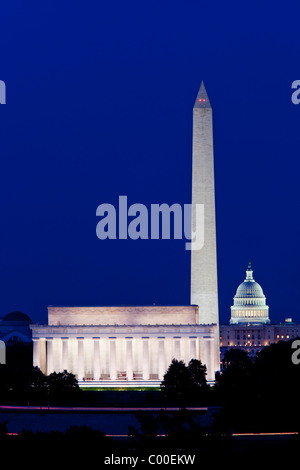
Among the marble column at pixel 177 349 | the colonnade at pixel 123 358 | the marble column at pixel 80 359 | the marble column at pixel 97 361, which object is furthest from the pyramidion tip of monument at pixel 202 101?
the marble column at pixel 80 359

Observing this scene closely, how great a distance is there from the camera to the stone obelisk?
14375cm

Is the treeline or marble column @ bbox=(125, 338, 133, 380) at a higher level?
marble column @ bbox=(125, 338, 133, 380)

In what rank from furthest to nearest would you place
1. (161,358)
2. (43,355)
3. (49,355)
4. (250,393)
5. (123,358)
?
1. (43,355)
2. (49,355)
3. (123,358)
4. (161,358)
5. (250,393)

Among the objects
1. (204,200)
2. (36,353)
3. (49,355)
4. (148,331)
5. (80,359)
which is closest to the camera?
(80,359)

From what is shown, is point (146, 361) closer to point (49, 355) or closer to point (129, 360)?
point (129, 360)

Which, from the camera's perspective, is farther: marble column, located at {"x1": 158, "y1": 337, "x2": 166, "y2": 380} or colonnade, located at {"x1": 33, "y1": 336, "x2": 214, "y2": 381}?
colonnade, located at {"x1": 33, "y1": 336, "x2": 214, "y2": 381}

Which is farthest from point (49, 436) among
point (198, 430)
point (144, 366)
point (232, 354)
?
point (232, 354)

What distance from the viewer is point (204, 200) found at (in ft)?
473

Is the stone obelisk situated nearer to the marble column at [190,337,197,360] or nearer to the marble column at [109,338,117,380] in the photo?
the marble column at [190,337,197,360]

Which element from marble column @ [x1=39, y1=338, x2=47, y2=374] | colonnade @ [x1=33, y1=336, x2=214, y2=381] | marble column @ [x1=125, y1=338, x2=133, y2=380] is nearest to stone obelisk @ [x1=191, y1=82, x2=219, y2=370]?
colonnade @ [x1=33, y1=336, x2=214, y2=381]

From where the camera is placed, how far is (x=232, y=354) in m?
177

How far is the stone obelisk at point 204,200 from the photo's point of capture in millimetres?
143750

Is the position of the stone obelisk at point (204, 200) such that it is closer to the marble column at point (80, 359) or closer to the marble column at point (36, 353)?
the marble column at point (80, 359)

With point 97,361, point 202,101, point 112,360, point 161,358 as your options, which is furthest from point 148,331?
point 202,101
